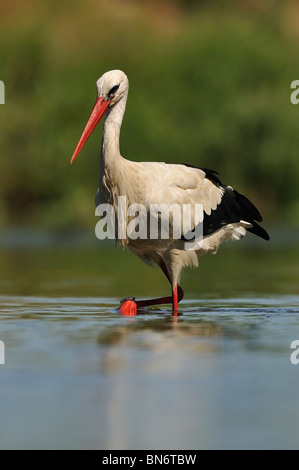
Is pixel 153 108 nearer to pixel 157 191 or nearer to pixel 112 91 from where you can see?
pixel 112 91

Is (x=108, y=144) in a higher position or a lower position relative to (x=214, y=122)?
lower

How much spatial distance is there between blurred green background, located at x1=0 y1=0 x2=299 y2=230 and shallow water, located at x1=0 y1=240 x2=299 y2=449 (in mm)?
10309

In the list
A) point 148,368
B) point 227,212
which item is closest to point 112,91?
point 227,212

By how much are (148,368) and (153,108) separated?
17.5m

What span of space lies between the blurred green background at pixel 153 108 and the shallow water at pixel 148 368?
1031 cm

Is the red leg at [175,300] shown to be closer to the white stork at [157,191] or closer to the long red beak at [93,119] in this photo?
the white stork at [157,191]

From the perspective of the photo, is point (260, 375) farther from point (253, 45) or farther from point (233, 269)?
point (253, 45)

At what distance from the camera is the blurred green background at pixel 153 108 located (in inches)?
870

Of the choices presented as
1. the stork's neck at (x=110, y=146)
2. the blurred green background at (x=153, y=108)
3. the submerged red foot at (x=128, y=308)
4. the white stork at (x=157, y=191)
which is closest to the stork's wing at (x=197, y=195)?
the white stork at (x=157, y=191)

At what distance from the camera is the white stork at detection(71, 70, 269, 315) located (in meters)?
8.89

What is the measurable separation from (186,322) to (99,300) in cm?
181

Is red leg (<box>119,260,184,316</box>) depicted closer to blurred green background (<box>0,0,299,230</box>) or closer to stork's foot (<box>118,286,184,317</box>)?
stork's foot (<box>118,286,184,317</box>)
